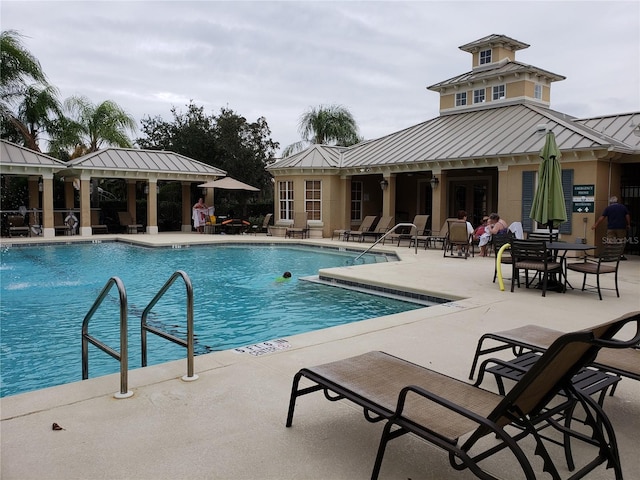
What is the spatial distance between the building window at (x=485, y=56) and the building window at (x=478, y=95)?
75.5 inches

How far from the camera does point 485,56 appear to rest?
2116 centimetres

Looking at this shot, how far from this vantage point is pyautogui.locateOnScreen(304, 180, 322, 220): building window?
2125 cm

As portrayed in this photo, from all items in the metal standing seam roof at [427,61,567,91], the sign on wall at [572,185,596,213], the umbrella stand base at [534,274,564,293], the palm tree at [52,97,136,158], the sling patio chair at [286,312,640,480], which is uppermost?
the metal standing seam roof at [427,61,567,91]

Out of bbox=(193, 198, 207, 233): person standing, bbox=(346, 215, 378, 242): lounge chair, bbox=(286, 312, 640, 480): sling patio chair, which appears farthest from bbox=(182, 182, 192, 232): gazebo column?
bbox=(286, 312, 640, 480): sling patio chair

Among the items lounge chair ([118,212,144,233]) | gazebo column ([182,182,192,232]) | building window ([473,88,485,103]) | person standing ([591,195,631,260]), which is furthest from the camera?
gazebo column ([182,182,192,232])

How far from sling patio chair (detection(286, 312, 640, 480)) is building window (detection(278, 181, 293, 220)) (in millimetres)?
18982

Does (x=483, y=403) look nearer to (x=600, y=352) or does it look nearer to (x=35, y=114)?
(x=600, y=352)

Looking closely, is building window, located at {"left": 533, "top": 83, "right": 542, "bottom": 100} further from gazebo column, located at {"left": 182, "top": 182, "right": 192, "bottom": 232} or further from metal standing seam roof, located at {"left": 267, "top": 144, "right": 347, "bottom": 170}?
gazebo column, located at {"left": 182, "top": 182, "right": 192, "bottom": 232}

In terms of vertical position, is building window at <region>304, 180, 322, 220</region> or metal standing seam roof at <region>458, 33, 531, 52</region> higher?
metal standing seam roof at <region>458, 33, 531, 52</region>

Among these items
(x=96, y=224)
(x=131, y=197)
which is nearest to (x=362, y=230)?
(x=131, y=197)

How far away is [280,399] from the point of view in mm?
3650

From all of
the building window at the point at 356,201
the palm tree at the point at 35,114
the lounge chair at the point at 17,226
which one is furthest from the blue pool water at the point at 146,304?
the palm tree at the point at 35,114

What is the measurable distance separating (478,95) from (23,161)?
1827cm

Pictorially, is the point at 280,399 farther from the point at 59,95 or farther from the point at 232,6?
the point at 59,95
